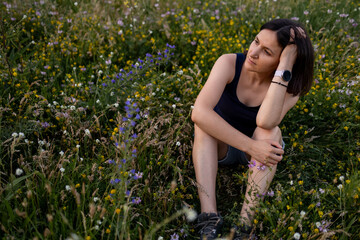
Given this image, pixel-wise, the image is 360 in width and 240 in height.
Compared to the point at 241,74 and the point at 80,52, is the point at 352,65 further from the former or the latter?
the point at 80,52

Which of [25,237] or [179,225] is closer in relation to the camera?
[25,237]

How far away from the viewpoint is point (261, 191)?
252cm

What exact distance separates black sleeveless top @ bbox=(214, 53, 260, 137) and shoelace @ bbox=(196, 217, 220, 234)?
857 millimetres

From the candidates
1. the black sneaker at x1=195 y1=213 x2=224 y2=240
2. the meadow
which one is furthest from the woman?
the meadow

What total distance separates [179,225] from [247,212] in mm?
481

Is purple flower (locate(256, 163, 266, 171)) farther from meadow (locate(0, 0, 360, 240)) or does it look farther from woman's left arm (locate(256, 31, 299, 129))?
woman's left arm (locate(256, 31, 299, 129))

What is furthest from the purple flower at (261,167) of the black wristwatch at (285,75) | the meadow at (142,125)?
the black wristwatch at (285,75)

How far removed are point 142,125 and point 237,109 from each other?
771mm

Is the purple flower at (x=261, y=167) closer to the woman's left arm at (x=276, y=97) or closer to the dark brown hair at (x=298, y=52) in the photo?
the woman's left arm at (x=276, y=97)

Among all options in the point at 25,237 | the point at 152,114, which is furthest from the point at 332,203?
the point at 25,237

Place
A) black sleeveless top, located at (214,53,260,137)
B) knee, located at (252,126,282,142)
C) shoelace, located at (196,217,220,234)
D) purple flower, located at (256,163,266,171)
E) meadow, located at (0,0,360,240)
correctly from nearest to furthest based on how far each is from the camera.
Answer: meadow, located at (0,0,360,240) < shoelace, located at (196,217,220,234) < purple flower, located at (256,163,266,171) < knee, located at (252,126,282,142) < black sleeveless top, located at (214,53,260,137)

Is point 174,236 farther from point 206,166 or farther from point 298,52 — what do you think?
point 298,52

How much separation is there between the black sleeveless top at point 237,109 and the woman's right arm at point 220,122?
141mm

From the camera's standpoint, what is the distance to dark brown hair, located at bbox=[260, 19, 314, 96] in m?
2.59
